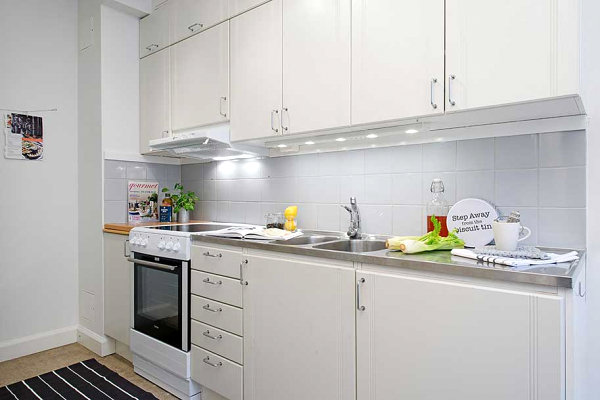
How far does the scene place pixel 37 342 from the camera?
114 inches

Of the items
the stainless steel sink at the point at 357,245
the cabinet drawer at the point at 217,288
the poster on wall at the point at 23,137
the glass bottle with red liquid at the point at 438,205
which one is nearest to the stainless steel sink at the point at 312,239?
the stainless steel sink at the point at 357,245

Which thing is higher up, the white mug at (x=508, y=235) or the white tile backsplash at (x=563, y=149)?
the white tile backsplash at (x=563, y=149)

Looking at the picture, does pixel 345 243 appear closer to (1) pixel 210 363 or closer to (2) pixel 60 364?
(1) pixel 210 363

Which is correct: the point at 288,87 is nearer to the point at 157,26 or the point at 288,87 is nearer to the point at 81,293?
the point at 157,26

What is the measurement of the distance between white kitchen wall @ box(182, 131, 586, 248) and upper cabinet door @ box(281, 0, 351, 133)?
0.39 m

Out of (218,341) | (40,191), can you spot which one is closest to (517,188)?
(218,341)

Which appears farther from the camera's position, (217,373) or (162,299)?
(162,299)

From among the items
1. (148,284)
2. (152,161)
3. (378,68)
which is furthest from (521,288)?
(152,161)

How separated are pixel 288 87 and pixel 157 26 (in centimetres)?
153

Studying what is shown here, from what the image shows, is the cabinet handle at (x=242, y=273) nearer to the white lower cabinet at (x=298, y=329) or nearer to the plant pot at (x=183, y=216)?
the white lower cabinet at (x=298, y=329)

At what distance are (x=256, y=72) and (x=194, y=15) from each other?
82 cm

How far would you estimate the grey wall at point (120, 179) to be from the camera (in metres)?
2.91

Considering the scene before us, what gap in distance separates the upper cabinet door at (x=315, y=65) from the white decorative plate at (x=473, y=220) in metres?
0.64

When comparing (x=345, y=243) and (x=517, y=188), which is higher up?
(x=517, y=188)
